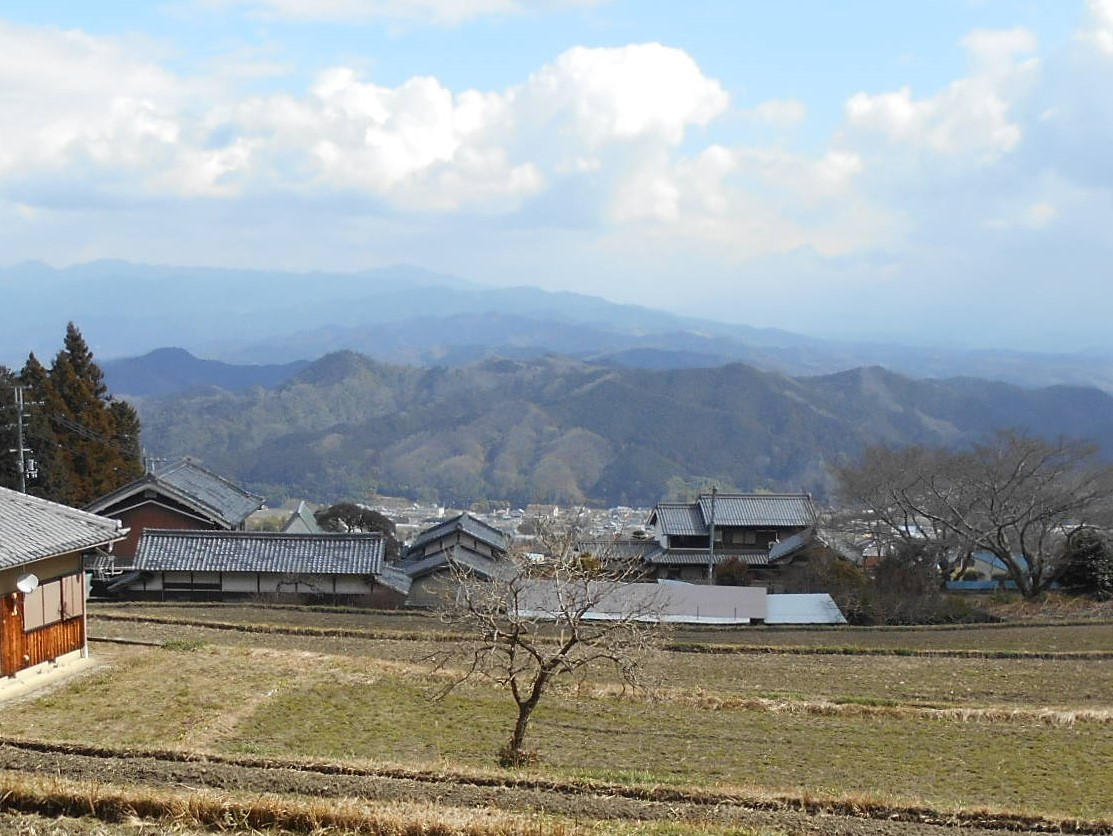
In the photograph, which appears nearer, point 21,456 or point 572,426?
point 21,456

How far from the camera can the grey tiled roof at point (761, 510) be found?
1778 inches

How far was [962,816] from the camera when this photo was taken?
10.1 m

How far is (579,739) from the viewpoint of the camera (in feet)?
45.3

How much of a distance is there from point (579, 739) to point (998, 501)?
2771cm

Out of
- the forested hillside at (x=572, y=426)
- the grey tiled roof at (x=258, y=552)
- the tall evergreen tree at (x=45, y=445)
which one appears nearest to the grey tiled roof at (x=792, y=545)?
the grey tiled roof at (x=258, y=552)

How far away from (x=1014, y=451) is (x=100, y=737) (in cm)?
3389

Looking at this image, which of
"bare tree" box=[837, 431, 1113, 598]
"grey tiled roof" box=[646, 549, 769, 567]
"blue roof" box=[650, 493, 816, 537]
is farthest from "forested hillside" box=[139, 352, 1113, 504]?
"bare tree" box=[837, 431, 1113, 598]

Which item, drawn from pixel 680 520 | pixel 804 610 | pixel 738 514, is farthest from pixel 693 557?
pixel 804 610

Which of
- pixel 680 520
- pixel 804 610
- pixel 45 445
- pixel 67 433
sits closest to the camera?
pixel 804 610

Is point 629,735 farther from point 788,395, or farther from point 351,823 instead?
A: point 788,395

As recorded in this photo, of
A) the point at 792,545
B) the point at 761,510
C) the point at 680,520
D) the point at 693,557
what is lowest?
the point at 693,557

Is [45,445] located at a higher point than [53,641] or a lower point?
higher

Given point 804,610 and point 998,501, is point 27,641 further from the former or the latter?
point 998,501

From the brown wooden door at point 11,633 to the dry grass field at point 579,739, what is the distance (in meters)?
1.01
